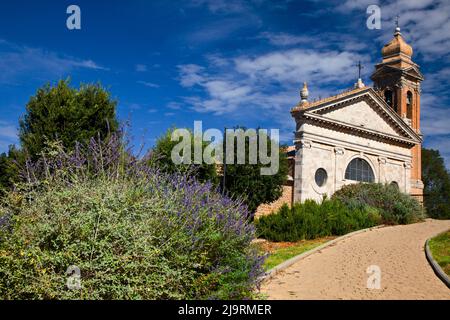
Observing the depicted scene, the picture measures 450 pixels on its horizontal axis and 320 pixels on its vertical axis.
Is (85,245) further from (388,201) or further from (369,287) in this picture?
(388,201)

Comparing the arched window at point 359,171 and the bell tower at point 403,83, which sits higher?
the bell tower at point 403,83

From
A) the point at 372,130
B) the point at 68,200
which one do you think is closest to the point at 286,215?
the point at 68,200

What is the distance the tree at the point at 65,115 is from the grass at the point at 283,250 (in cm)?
727

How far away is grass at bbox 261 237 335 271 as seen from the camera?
443 inches

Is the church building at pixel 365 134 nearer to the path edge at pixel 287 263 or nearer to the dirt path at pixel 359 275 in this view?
the path edge at pixel 287 263

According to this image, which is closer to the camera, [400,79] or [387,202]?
[387,202]

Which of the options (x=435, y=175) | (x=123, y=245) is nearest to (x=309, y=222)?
(x=123, y=245)

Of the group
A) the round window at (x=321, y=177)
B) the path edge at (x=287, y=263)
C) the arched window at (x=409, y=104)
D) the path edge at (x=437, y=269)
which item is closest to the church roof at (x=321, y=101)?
the round window at (x=321, y=177)

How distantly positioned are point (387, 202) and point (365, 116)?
30.7 feet

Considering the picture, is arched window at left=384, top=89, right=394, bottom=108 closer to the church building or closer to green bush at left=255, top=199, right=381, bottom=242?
the church building

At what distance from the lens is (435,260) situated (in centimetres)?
1108

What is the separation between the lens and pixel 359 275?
30.9 feet

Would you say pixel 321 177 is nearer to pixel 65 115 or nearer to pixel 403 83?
pixel 403 83

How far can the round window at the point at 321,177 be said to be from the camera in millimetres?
27312
